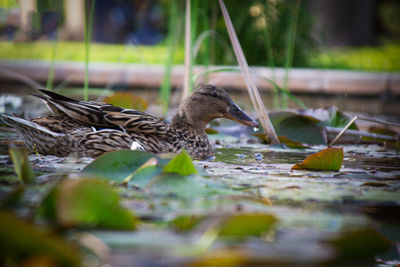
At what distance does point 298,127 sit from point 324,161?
127cm

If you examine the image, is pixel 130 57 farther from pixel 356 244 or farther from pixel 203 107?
pixel 356 244

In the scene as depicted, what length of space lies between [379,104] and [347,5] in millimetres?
8485

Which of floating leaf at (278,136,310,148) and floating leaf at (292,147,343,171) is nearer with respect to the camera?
floating leaf at (292,147,343,171)

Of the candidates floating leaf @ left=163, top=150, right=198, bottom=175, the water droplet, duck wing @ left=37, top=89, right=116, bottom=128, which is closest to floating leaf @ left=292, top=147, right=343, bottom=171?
the water droplet

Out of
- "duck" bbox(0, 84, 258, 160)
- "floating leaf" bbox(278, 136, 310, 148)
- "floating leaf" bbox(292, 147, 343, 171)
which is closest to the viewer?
"floating leaf" bbox(292, 147, 343, 171)

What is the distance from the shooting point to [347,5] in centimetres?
1442

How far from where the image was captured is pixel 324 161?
2879 mm

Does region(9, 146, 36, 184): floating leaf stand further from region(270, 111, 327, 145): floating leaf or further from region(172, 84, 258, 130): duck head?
region(270, 111, 327, 145): floating leaf

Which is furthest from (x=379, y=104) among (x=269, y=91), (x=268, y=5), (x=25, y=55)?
(x=25, y=55)

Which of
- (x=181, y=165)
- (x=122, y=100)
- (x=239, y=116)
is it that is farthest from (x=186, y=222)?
(x=122, y=100)

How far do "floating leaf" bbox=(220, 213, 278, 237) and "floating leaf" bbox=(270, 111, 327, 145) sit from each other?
2.62m

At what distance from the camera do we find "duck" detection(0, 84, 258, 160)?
3.22 m

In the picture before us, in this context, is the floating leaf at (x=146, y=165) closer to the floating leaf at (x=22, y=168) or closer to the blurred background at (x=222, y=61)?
the floating leaf at (x=22, y=168)

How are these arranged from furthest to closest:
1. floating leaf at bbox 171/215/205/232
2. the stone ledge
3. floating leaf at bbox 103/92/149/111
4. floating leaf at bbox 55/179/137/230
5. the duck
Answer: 1. the stone ledge
2. floating leaf at bbox 103/92/149/111
3. the duck
4. floating leaf at bbox 171/215/205/232
5. floating leaf at bbox 55/179/137/230
